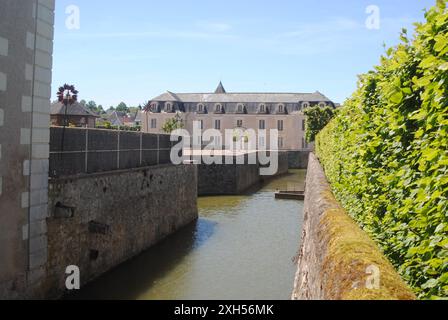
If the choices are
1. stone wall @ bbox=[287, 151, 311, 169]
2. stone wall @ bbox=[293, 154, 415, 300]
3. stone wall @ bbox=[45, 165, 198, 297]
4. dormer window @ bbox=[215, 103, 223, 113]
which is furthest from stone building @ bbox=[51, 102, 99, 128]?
stone wall @ bbox=[293, 154, 415, 300]

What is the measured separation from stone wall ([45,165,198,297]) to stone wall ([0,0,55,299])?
781mm

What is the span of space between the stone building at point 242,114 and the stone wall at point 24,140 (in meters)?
60.9

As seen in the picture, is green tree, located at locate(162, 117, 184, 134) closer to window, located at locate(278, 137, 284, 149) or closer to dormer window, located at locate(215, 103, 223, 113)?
dormer window, located at locate(215, 103, 223, 113)

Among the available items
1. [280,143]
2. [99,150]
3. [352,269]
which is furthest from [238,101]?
[352,269]

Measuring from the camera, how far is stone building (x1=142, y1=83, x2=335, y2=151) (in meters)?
70.7

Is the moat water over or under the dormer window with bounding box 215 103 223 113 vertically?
under

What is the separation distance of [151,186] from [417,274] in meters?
15.2

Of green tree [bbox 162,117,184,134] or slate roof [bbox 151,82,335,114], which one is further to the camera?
slate roof [bbox 151,82,335,114]

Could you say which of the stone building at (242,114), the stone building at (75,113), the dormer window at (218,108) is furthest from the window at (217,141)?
the stone building at (75,113)

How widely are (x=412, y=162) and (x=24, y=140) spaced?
27.0 feet

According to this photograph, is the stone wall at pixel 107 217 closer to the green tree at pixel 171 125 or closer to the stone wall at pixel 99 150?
the stone wall at pixel 99 150

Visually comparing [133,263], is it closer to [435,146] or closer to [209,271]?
[209,271]
